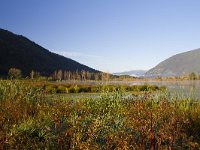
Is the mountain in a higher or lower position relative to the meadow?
higher

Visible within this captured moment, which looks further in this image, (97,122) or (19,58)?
(19,58)

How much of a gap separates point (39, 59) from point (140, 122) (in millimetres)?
189749

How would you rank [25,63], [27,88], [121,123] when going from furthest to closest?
1. [25,63]
2. [27,88]
3. [121,123]

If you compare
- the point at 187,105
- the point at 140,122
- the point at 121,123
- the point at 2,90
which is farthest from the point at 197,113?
the point at 2,90

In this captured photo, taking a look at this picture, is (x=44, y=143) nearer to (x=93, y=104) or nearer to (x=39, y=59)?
(x=93, y=104)

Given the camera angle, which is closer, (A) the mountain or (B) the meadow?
(B) the meadow

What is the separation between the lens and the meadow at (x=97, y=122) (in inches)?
209

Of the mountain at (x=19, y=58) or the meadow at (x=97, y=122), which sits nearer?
the meadow at (x=97, y=122)

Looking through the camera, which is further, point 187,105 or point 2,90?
point 2,90

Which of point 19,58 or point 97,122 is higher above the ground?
point 19,58

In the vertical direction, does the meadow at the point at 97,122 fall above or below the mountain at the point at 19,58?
below

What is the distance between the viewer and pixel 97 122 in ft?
Answer: 16.4

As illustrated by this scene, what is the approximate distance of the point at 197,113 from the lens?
11453mm

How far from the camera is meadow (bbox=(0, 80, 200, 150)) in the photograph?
5297mm
